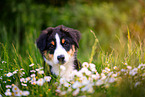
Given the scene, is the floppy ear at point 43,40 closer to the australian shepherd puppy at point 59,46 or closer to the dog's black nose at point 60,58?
the australian shepherd puppy at point 59,46

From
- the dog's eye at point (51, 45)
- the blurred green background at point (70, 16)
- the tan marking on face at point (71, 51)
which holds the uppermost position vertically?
the blurred green background at point (70, 16)

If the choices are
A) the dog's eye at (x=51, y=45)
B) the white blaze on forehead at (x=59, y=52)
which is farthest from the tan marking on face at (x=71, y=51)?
the dog's eye at (x=51, y=45)

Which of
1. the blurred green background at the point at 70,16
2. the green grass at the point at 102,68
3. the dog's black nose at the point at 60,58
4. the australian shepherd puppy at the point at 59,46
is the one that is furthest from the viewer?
the blurred green background at the point at 70,16

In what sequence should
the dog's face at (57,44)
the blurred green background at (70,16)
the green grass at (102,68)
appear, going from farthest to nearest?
1. the blurred green background at (70,16)
2. the dog's face at (57,44)
3. the green grass at (102,68)

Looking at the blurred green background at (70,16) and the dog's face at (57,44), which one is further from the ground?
the blurred green background at (70,16)

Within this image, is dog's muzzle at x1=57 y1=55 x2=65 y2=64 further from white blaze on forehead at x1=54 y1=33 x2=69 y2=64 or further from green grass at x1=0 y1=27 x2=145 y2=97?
green grass at x1=0 y1=27 x2=145 y2=97

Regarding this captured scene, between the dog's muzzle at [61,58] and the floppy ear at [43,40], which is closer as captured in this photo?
the dog's muzzle at [61,58]

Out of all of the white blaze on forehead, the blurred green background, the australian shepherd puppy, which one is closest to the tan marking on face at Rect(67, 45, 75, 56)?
the australian shepherd puppy

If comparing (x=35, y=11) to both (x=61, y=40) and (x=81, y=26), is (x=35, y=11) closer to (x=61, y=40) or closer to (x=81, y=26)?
(x=81, y=26)

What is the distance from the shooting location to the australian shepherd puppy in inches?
142

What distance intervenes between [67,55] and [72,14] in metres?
4.05

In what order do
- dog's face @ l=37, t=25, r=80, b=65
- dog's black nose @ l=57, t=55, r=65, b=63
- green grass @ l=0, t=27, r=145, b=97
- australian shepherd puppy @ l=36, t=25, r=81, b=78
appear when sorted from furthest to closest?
australian shepherd puppy @ l=36, t=25, r=81, b=78, dog's face @ l=37, t=25, r=80, b=65, dog's black nose @ l=57, t=55, r=65, b=63, green grass @ l=0, t=27, r=145, b=97

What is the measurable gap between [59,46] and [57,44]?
7 cm

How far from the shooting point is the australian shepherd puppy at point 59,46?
3607 mm
